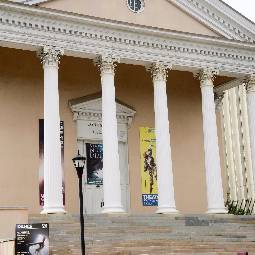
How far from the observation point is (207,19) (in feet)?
79.0

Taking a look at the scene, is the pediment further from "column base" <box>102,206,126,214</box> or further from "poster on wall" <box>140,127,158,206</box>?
"column base" <box>102,206,126,214</box>

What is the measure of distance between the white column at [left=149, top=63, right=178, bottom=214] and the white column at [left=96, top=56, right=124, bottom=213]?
173 cm

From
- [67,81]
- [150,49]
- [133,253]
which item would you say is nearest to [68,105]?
[67,81]

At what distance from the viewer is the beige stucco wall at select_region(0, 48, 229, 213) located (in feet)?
73.3

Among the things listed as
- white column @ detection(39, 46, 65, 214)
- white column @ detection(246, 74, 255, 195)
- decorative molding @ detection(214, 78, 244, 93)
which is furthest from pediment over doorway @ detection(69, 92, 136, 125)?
white column @ detection(246, 74, 255, 195)

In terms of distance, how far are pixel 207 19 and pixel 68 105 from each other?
659cm

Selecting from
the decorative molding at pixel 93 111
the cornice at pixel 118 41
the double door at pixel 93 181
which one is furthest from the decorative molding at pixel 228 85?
the double door at pixel 93 181

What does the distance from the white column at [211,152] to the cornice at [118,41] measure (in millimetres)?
743

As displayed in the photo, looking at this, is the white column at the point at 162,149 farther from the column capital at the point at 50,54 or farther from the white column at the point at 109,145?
the column capital at the point at 50,54

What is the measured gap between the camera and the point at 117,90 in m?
25.1

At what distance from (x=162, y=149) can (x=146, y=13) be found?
17.9 ft

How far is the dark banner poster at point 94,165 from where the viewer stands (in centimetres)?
2388

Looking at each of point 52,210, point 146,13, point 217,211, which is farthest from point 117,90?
point 52,210

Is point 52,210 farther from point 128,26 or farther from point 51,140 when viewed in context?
point 128,26
